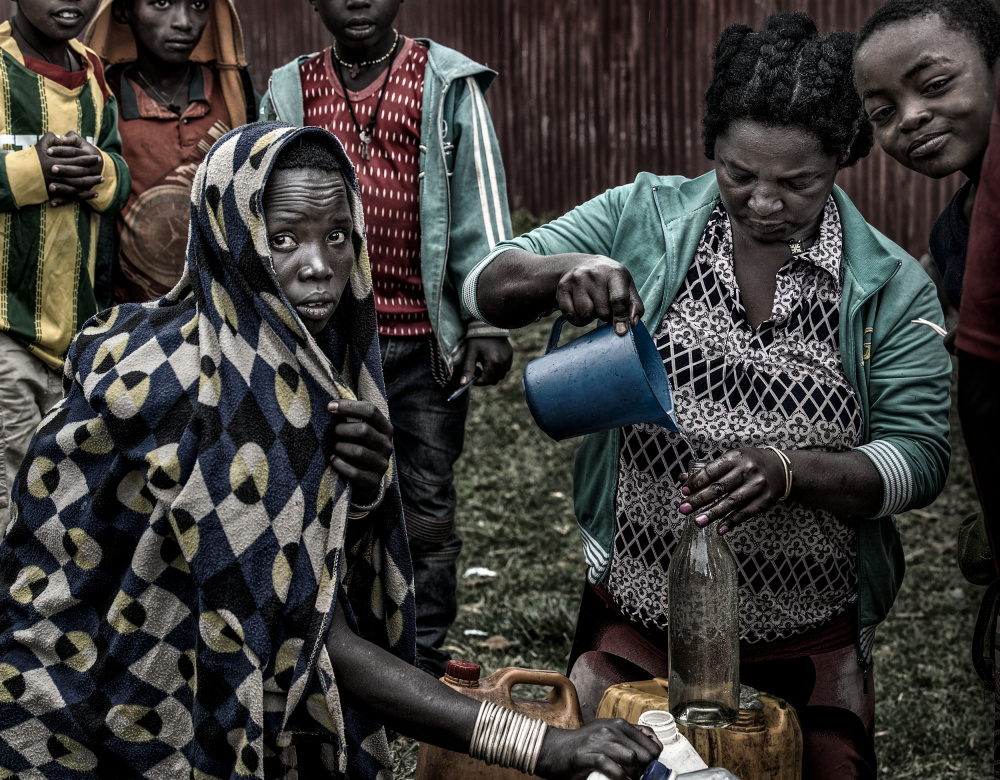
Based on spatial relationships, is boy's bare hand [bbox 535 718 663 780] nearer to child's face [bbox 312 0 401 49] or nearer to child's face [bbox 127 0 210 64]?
child's face [bbox 312 0 401 49]

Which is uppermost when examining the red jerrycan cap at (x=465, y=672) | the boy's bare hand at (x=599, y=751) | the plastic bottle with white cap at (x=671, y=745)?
the boy's bare hand at (x=599, y=751)

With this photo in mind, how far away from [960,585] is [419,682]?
4369mm

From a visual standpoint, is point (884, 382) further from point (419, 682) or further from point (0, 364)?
point (0, 364)

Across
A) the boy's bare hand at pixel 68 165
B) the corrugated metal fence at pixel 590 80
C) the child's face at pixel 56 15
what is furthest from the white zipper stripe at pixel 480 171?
the corrugated metal fence at pixel 590 80

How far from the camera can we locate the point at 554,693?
8.95ft

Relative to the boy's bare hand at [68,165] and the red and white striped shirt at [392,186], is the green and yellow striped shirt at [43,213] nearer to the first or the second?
the boy's bare hand at [68,165]

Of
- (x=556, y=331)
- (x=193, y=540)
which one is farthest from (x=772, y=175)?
(x=193, y=540)

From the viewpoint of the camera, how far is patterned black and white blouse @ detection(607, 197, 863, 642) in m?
2.69

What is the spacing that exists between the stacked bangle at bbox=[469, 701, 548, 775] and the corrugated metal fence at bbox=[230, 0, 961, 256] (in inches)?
309

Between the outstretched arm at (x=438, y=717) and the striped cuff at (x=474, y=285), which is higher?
the striped cuff at (x=474, y=285)

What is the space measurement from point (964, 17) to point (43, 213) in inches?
125

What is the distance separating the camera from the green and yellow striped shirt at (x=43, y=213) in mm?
3994

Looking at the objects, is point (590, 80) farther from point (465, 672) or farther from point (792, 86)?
point (465, 672)

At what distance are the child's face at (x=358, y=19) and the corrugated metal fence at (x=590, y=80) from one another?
5.96m
